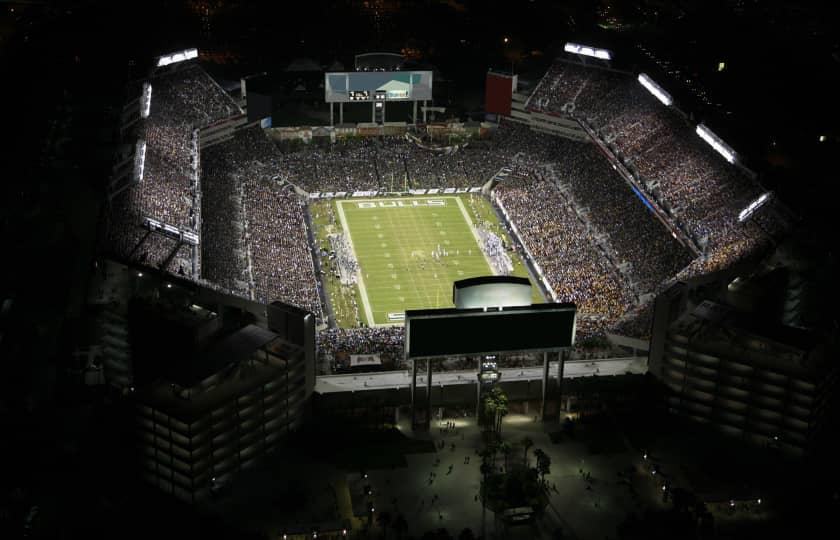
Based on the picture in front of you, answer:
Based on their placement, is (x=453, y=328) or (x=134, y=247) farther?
(x=134, y=247)

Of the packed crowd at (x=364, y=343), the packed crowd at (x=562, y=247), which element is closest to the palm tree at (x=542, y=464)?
the packed crowd at (x=364, y=343)

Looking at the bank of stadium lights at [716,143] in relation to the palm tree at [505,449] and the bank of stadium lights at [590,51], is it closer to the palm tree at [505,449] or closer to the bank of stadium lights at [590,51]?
the bank of stadium lights at [590,51]

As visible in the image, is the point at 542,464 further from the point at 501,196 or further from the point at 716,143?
the point at 501,196

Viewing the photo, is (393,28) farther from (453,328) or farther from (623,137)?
(453,328)

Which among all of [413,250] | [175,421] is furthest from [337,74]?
[175,421]

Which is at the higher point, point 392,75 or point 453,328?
point 392,75
